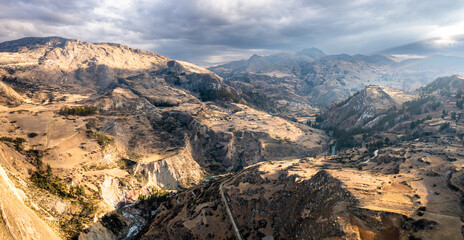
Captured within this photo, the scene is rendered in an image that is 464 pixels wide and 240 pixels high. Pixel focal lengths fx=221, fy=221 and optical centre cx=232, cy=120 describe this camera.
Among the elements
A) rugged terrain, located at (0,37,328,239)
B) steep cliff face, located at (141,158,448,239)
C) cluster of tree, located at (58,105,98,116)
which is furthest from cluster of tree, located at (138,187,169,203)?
cluster of tree, located at (58,105,98,116)

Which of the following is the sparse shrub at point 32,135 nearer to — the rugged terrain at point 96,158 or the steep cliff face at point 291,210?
the rugged terrain at point 96,158

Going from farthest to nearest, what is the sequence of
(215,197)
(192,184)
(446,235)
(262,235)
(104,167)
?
1. (192,184)
2. (104,167)
3. (215,197)
4. (262,235)
5. (446,235)

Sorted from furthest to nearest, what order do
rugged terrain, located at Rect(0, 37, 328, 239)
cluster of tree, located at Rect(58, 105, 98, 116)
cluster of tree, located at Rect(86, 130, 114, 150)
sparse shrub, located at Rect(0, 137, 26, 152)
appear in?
1. cluster of tree, located at Rect(58, 105, 98, 116)
2. cluster of tree, located at Rect(86, 130, 114, 150)
3. sparse shrub, located at Rect(0, 137, 26, 152)
4. rugged terrain, located at Rect(0, 37, 328, 239)

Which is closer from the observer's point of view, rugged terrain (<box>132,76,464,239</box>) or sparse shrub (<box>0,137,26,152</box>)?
rugged terrain (<box>132,76,464,239</box>)

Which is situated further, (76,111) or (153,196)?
(76,111)

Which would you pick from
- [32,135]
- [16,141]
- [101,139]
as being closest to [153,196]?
[101,139]

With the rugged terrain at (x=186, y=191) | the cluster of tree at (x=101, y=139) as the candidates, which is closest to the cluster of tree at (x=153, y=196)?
the rugged terrain at (x=186, y=191)

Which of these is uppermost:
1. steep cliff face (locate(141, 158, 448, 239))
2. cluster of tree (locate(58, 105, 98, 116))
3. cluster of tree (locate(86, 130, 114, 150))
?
cluster of tree (locate(58, 105, 98, 116))

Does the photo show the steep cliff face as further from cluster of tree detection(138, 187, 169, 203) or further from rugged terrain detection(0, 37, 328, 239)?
rugged terrain detection(0, 37, 328, 239)

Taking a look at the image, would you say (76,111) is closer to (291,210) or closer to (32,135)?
(32,135)

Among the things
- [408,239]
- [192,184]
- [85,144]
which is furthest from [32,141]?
[408,239]

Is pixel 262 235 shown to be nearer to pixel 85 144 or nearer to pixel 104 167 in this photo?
pixel 104 167
